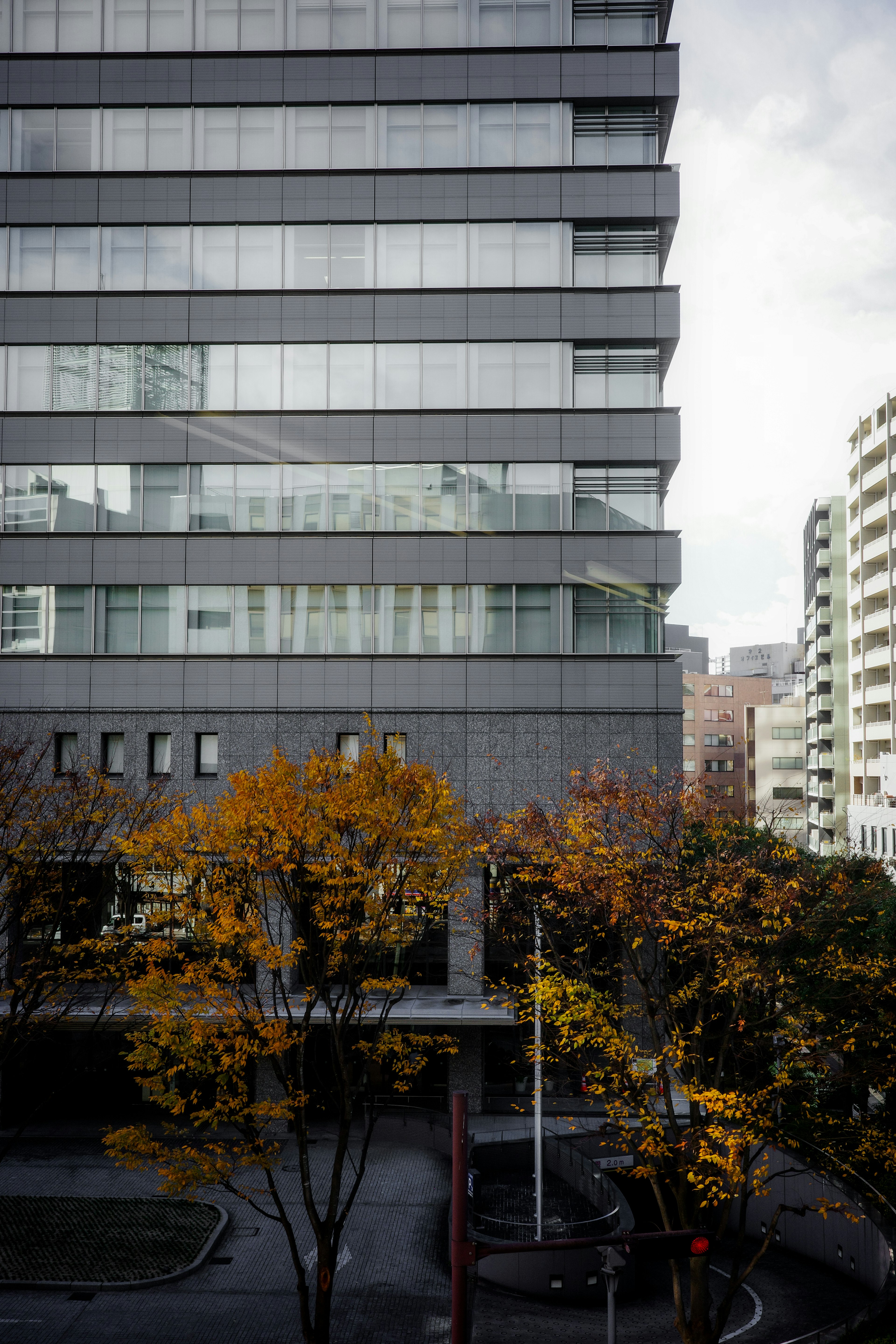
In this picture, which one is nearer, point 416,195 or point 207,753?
point 207,753

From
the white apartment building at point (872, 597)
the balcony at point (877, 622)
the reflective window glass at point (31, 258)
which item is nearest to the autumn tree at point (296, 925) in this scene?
the reflective window glass at point (31, 258)

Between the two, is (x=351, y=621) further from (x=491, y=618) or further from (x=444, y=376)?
(x=444, y=376)

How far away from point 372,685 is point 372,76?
66.0 feet

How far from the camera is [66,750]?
2989 cm

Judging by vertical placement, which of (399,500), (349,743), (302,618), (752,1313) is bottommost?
(752,1313)

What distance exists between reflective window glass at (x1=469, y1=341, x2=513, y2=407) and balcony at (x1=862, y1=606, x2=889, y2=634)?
4943cm

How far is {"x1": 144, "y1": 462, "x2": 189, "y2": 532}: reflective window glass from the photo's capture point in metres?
30.4

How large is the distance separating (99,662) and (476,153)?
20.8m

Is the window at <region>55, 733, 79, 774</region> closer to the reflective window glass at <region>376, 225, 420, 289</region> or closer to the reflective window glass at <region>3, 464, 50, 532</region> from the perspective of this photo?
the reflective window glass at <region>3, 464, 50, 532</region>

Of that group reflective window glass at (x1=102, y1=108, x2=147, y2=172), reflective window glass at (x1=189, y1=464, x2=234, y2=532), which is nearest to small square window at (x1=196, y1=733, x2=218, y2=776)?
reflective window glass at (x1=189, y1=464, x2=234, y2=532)

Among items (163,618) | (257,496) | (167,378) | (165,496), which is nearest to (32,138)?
(167,378)

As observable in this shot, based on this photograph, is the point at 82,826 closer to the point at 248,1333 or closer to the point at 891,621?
the point at 248,1333

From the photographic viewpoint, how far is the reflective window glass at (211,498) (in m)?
30.3

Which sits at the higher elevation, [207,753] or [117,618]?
[117,618]
